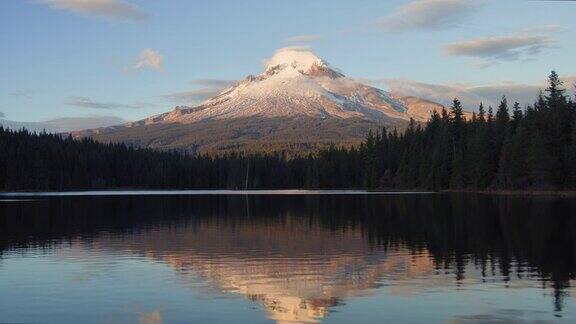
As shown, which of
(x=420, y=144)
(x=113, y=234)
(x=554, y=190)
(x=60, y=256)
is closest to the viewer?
(x=60, y=256)

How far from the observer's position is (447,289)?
90.4 feet

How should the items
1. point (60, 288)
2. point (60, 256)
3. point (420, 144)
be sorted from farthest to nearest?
point (420, 144) < point (60, 256) < point (60, 288)

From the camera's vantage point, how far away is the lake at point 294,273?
2341cm

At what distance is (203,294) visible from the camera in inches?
1061

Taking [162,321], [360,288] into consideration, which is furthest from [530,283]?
[162,321]

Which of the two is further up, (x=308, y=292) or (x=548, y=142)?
(x=548, y=142)

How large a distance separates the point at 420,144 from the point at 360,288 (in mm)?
153162

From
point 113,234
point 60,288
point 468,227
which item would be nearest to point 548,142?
point 468,227

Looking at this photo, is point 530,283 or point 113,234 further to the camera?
point 113,234

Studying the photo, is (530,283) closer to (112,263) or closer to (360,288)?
(360,288)

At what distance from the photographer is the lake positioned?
23.4 metres

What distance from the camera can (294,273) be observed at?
107 feet

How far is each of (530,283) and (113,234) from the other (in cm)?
3355

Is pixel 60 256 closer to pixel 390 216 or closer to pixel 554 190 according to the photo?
pixel 390 216
